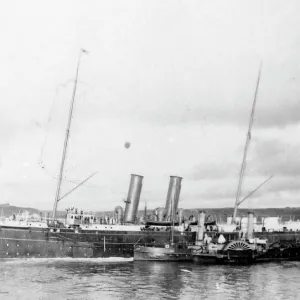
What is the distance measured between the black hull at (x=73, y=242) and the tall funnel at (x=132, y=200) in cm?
239

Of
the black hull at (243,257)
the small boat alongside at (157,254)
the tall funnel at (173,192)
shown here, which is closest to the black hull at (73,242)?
the small boat alongside at (157,254)

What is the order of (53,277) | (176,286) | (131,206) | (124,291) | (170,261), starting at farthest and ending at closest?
(131,206), (170,261), (53,277), (176,286), (124,291)

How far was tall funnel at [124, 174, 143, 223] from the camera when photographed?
42312 mm

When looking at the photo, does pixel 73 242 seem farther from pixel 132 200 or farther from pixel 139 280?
pixel 139 280

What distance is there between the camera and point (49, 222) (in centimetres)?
3816

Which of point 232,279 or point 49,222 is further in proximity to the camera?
point 49,222

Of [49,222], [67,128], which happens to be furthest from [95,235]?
[67,128]

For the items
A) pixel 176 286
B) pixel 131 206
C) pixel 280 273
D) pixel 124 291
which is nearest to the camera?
pixel 124 291

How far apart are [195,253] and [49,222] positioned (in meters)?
12.3

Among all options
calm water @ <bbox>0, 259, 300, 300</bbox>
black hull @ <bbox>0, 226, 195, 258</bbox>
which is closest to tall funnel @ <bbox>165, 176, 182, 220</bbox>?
black hull @ <bbox>0, 226, 195, 258</bbox>

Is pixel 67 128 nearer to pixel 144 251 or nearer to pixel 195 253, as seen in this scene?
pixel 144 251

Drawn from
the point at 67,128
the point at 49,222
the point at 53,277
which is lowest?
the point at 53,277

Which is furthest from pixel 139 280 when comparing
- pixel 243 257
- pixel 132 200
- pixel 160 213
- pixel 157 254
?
pixel 160 213

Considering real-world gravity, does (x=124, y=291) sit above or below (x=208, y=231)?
below
